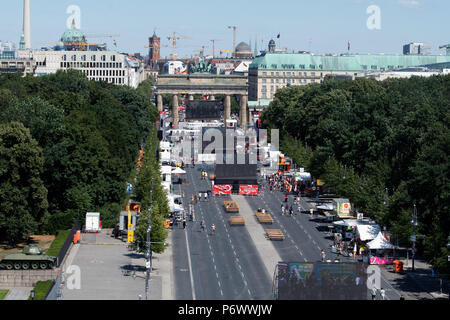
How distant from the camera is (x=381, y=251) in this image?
3049 inches

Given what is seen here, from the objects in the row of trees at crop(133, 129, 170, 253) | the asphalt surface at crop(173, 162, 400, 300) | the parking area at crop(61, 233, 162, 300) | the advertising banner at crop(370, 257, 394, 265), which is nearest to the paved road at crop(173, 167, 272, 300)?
the asphalt surface at crop(173, 162, 400, 300)

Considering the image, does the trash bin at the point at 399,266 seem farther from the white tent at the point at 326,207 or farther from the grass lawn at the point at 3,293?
the grass lawn at the point at 3,293

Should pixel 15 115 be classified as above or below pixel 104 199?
→ above

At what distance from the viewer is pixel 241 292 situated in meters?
64.3

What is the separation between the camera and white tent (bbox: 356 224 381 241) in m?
80.4

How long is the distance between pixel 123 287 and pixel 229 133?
3626 inches

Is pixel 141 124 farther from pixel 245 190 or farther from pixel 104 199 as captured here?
pixel 104 199

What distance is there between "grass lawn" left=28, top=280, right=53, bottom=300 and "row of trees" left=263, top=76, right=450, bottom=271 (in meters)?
28.1

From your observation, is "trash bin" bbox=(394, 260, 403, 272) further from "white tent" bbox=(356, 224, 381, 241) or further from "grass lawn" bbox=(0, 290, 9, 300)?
"grass lawn" bbox=(0, 290, 9, 300)

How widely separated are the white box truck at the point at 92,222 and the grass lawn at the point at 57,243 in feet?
12.8

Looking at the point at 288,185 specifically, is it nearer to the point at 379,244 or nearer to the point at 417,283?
the point at 379,244

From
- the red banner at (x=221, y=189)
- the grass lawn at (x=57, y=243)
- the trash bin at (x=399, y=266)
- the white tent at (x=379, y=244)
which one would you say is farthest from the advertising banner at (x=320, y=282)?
the red banner at (x=221, y=189)

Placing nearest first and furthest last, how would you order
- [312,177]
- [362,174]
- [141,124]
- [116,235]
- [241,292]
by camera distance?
[241,292] < [116,235] < [362,174] < [312,177] < [141,124]
